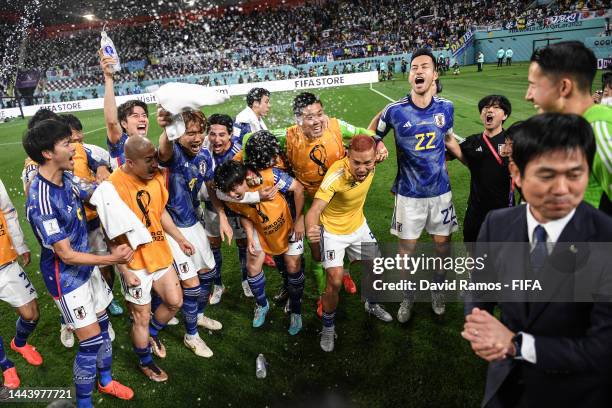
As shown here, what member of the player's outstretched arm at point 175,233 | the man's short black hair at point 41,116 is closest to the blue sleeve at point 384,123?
the player's outstretched arm at point 175,233

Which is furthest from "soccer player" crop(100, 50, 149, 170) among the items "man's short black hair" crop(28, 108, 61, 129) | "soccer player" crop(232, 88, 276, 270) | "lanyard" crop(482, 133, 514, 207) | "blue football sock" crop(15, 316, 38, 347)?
"lanyard" crop(482, 133, 514, 207)

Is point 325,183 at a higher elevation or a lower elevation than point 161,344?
higher

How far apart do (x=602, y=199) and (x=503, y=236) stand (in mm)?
904

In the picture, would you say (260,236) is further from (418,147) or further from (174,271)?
(418,147)

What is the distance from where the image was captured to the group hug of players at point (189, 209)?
3.05 m

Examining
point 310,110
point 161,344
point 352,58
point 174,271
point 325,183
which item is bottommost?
point 161,344

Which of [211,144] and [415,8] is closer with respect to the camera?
[211,144]

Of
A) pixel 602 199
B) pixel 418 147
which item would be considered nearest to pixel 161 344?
pixel 418 147

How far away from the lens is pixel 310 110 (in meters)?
3.93

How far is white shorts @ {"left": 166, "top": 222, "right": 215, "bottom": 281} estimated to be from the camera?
3674 mm

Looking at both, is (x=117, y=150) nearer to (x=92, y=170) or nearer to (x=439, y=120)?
(x=92, y=170)

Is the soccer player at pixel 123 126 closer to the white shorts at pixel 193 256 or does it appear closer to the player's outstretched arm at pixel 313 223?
the white shorts at pixel 193 256

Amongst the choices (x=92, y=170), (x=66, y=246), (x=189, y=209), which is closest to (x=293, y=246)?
(x=189, y=209)

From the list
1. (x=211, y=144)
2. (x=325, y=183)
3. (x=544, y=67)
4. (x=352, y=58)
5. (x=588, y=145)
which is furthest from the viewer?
(x=352, y=58)
